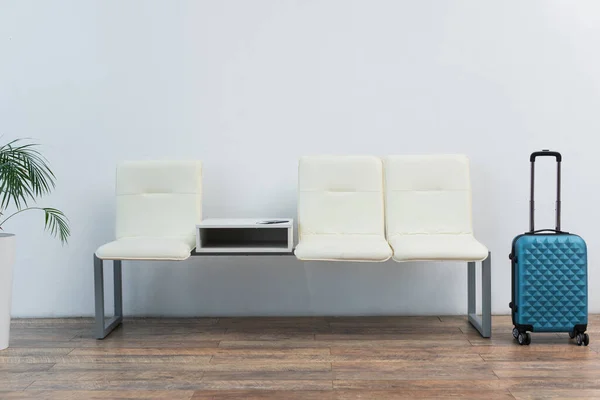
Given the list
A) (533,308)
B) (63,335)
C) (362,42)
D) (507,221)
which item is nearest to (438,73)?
(362,42)

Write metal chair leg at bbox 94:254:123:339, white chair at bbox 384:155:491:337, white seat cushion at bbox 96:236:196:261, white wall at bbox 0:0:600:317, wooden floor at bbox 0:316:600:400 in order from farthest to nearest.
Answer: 1. white wall at bbox 0:0:600:317
2. white chair at bbox 384:155:491:337
3. metal chair leg at bbox 94:254:123:339
4. white seat cushion at bbox 96:236:196:261
5. wooden floor at bbox 0:316:600:400

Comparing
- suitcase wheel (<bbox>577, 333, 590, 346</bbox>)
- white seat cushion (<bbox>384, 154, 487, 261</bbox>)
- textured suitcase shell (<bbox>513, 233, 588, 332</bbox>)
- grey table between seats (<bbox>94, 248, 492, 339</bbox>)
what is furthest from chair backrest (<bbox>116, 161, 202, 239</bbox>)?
suitcase wheel (<bbox>577, 333, 590, 346</bbox>)

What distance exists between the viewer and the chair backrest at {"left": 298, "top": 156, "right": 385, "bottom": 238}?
3287 millimetres

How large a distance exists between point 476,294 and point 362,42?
1.72 meters

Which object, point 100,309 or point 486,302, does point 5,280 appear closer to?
point 100,309

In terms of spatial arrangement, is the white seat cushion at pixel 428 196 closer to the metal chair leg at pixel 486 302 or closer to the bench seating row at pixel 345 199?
the bench seating row at pixel 345 199

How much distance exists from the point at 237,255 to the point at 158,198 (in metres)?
0.59

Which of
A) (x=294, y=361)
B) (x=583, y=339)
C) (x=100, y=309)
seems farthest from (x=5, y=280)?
(x=583, y=339)

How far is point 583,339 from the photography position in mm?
2865

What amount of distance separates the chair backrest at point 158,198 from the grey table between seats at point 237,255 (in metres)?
0.24

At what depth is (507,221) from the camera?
11.6 feet

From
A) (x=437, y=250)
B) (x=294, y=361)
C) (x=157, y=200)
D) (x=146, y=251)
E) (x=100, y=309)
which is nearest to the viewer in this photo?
(x=294, y=361)

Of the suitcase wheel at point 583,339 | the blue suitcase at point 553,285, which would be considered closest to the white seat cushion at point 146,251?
the blue suitcase at point 553,285

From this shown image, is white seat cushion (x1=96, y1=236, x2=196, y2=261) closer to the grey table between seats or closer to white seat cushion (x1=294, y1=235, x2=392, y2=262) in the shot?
the grey table between seats
